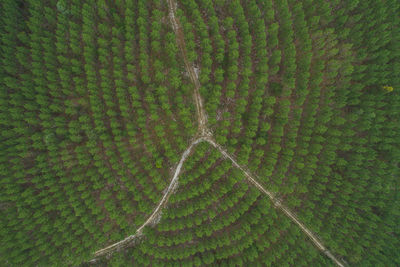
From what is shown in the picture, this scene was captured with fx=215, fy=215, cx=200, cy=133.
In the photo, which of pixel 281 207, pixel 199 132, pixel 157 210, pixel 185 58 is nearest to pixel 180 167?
pixel 199 132

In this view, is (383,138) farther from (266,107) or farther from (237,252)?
(237,252)

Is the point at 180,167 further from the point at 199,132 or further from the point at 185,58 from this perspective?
the point at 185,58

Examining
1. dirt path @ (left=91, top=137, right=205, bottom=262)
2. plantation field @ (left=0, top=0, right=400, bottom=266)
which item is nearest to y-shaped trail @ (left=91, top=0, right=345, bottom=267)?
dirt path @ (left=91, top=137, right=205, bottom=262)

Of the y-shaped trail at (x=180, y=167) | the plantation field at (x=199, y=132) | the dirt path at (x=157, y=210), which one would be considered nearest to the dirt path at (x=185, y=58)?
the y-shaped trail at (x=180, y=167)

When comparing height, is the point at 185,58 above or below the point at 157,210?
above

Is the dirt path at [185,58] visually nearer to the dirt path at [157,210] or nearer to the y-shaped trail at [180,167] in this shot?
the y-shaped trail at [180,167]

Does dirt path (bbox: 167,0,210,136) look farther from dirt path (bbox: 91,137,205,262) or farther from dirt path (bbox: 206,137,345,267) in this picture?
dirt path (bbox: 206,137,345,267)
